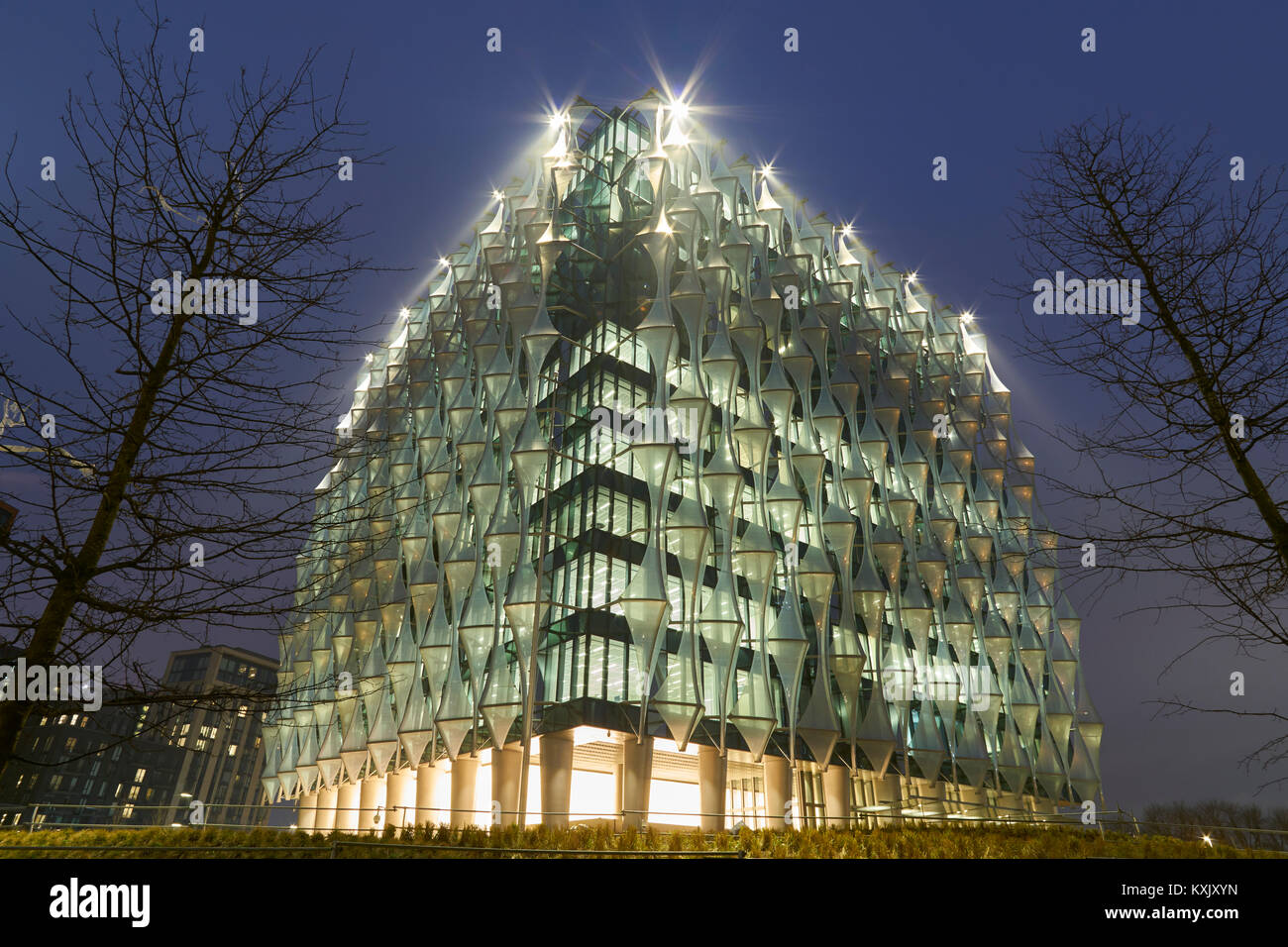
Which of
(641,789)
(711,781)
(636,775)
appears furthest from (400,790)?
(711,781)

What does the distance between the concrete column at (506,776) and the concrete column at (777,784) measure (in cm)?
951

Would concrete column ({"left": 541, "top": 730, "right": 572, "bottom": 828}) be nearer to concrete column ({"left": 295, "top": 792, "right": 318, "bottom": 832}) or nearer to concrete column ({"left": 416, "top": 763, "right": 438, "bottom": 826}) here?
concrete column ({"left": 416, "top": 763, "right": 438, "bottom": 826})

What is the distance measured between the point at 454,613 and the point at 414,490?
384 inches

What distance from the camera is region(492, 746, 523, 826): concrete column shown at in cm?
3131

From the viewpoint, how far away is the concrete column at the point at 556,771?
3025 centimetres

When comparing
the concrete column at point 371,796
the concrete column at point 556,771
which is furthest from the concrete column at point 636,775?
the concrete column at point 371,796

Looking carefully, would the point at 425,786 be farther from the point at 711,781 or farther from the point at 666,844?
the point at 666,844

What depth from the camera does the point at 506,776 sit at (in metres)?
31.5

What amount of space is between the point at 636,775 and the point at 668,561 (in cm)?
823

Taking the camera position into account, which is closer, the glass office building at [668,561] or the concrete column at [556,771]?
the concrete column at [556,771]

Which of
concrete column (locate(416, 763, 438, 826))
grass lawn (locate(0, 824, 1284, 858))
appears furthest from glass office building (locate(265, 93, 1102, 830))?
grass lawn (locate(0, 824, 1284, 858))

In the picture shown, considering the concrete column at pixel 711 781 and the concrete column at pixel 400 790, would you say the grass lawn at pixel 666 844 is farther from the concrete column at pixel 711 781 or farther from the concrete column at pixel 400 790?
the concrete column at pixel 400 790
